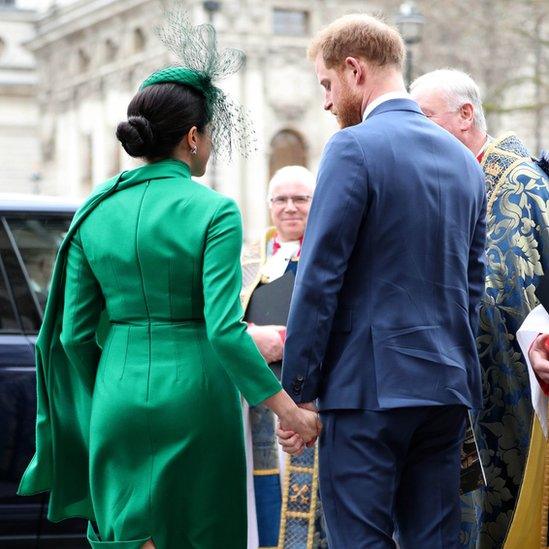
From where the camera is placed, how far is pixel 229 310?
14.8 ft

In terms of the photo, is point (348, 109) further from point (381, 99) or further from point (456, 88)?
point (456, 88)

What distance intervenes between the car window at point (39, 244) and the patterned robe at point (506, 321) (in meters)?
2.17

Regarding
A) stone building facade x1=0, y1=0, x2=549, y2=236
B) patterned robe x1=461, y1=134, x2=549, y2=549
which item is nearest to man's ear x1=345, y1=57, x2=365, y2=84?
patterned robe x1=461, y1=134, x2=549, y2=549

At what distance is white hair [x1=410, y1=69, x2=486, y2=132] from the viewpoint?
225 inches

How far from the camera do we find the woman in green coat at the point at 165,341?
15.1ft

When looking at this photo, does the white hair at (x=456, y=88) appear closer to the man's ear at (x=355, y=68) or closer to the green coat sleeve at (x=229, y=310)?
the man's ear at (x=355, y=68)

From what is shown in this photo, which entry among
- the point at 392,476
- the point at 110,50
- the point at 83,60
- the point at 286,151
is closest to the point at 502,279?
the point at 392,476

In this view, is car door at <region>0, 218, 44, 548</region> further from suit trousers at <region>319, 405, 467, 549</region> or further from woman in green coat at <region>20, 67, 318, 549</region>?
suit trousers at <region>319, 405, 467, 549</region>

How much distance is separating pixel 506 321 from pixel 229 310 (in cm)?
153

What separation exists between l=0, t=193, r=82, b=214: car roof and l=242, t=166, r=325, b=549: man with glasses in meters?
0.93

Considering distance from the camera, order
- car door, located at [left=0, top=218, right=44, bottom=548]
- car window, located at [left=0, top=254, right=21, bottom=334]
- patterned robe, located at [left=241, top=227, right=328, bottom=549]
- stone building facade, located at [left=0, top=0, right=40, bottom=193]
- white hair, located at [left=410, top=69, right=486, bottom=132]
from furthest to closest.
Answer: stone building facade, located at [left=0, top=0, right=40, bottom=193], patterned robe, located at [left=241, top=227, right=328, bottom=549], car window, located at [left=0, top=254, right=21, bottom=334], car door, located at [left=0, top=218, right=44, bottom=548], white hair, located at [left=410, top=69, right=486, bottom=132]

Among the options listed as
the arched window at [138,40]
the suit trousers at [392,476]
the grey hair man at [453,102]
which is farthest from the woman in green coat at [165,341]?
the arched window at [138,40]

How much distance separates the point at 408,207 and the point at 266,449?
8.71 ft

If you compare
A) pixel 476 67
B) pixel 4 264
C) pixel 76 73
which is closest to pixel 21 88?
pixel 76 73
